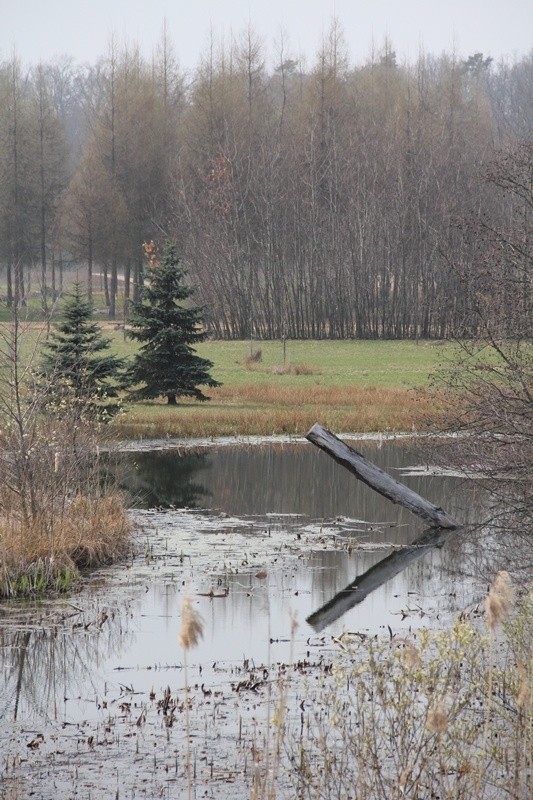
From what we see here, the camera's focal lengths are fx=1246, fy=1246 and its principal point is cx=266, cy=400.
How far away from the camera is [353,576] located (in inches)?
562

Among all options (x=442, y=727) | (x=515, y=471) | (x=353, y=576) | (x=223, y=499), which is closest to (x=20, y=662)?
(x=353, y=576)

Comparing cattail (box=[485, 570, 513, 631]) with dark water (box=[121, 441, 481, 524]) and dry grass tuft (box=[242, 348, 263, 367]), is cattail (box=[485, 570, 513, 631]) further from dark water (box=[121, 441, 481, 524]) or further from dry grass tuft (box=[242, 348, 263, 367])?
dry grass tuft (box=[242, 348, 263, 367])

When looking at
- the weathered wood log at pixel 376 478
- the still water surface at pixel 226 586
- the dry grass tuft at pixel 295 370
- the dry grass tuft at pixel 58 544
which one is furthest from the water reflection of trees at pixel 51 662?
the dry grass tuft at pixel 295 370

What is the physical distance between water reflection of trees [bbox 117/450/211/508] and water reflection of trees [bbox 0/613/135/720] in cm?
710

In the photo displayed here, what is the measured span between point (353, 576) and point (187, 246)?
42.4 meters

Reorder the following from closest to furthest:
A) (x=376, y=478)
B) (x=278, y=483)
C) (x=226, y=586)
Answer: (x=226, y=586) → (x=376, y=478) → (x=278, y=483)

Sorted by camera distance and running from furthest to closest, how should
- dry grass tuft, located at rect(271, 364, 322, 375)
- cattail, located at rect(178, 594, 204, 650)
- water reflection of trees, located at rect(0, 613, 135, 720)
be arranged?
dry grass tuft, located at rect(271, 364, 322, 375)
water reflection of trees, located at rect(0, 613, 135, 720)
cattail, located at rect(178, 594, 204, 650)

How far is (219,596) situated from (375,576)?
2.21 metres

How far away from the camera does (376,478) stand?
16656 mm

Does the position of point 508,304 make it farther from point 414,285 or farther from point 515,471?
point 414,285

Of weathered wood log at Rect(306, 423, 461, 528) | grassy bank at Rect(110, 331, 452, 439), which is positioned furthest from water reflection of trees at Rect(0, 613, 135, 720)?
grassy bank at Rect(110, 331, 452, 439)

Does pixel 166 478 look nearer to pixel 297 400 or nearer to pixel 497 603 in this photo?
pixel 297 400

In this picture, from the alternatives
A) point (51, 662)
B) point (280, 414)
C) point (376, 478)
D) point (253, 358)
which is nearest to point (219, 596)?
point (51, 662)

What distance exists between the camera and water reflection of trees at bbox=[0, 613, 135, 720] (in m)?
9.84
